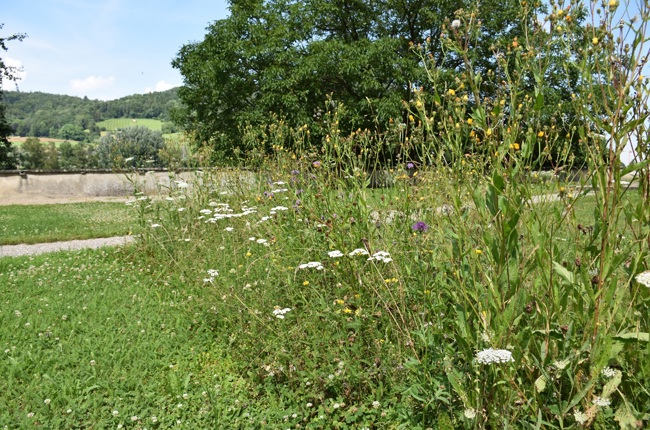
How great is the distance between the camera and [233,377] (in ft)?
11.4

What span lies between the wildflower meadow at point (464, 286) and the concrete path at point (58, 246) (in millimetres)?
3796

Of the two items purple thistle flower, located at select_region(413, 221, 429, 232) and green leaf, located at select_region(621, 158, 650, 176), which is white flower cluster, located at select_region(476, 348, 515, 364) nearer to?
green leaf, located at select_region(621, 158, 650, 176)

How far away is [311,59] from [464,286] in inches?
746

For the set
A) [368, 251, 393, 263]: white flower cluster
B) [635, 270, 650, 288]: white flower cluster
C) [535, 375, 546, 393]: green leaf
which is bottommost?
[535, 375, 546, 393]: green leaf

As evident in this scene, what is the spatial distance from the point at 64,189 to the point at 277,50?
10.8 metres

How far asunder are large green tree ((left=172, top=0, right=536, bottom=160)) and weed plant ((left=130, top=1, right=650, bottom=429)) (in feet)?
52.0

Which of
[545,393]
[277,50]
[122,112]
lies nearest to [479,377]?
[545,393]

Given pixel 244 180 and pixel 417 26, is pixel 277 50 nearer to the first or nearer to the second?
Result: pixel 417 26

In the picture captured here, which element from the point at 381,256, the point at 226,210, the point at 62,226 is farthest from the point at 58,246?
the point at 381,256

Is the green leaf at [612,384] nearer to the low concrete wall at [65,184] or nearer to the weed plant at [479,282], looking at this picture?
the weed plant at [479,282]

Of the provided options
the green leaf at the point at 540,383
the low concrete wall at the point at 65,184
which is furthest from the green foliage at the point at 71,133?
the green leaf at the point at 540,383

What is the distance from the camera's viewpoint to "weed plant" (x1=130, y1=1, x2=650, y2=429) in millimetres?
1986

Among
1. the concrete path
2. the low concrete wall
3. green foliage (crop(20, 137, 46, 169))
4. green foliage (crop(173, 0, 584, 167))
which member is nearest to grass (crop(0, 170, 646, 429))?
the concrete path

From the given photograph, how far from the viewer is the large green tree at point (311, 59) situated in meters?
19.9
